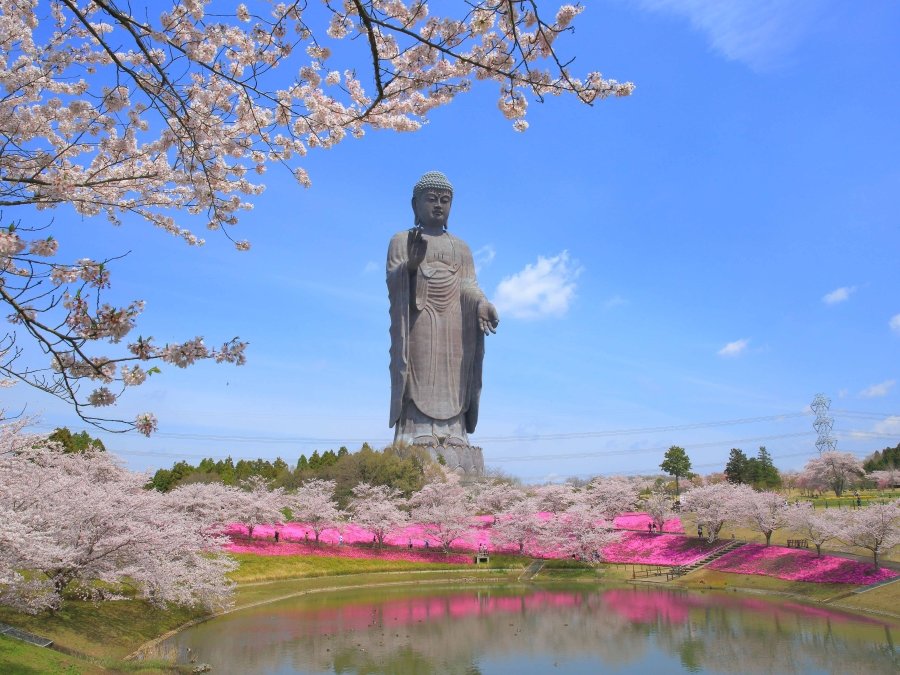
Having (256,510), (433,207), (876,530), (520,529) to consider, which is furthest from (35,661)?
(433,207)

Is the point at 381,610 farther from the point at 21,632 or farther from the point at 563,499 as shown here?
the point at 563,499

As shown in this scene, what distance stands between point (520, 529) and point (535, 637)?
1673cm

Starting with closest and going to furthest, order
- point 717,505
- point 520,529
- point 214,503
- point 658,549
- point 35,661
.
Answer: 1. point 35,661
2. point 214,503
3. point 717,505
4. point 520,529
5. point 658,549

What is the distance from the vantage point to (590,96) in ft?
16.3

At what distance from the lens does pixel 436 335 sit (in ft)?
149

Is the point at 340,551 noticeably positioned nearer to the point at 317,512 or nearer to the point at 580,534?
the point at 317,512

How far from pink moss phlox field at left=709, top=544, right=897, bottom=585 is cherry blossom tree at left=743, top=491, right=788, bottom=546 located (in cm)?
98

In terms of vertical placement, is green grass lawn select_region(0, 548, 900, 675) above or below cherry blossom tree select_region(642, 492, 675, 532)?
below

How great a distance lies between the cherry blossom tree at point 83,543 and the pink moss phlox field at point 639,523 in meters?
25.7

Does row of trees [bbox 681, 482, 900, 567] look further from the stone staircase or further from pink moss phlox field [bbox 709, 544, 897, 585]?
the stone staircase

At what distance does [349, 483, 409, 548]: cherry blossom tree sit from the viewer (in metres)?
32.9

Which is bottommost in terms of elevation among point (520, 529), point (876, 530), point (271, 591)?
point (271, 591)

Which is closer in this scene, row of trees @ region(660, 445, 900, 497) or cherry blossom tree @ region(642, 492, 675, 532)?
cherry blossom tree @ region(642, 492, 675, 532)

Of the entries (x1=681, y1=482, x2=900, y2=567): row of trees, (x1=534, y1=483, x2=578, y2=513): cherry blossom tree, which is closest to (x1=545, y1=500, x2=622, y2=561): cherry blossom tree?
(x1=534, y1=483, x2=578, y2=513): cherry blossom tree
